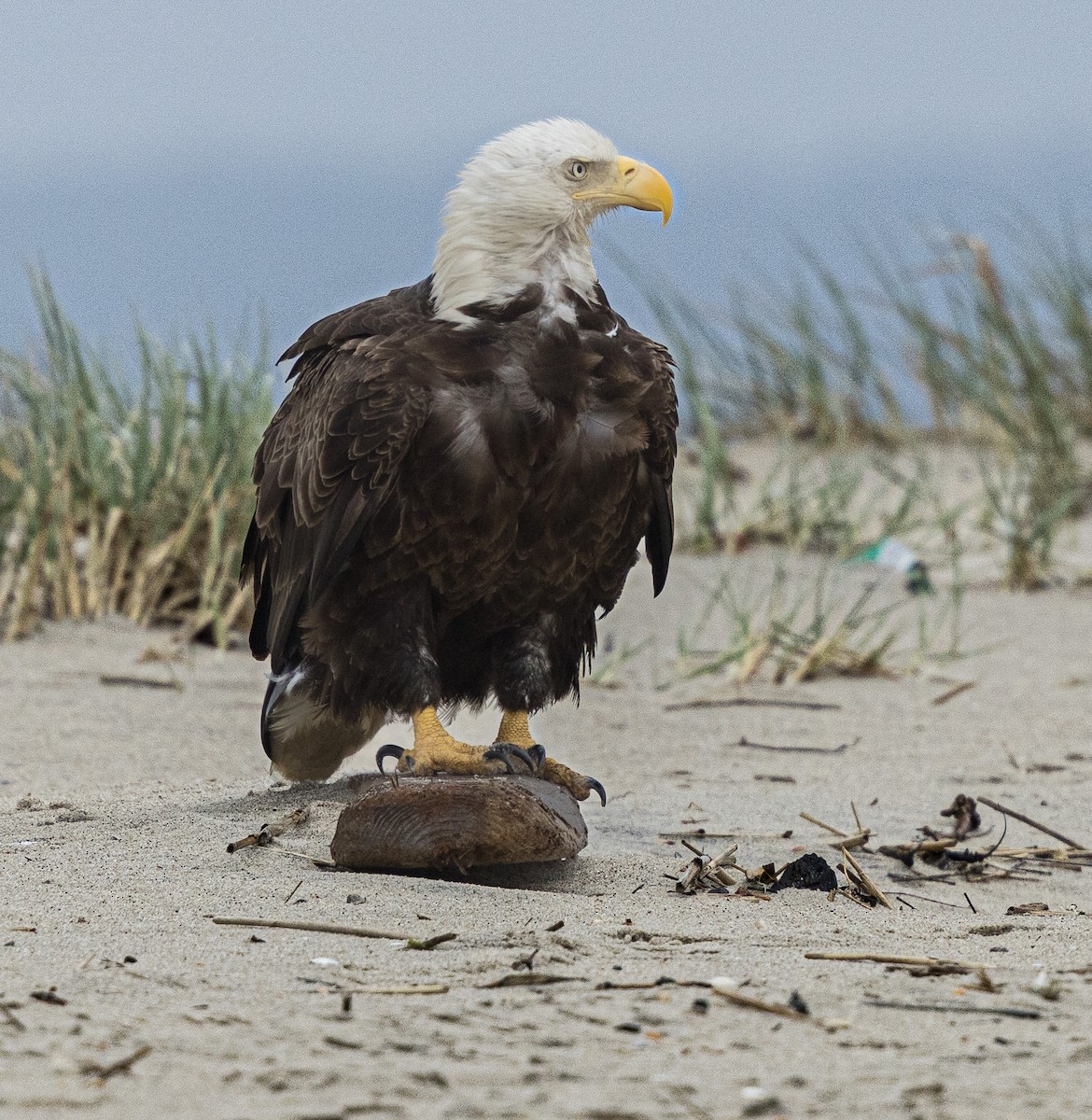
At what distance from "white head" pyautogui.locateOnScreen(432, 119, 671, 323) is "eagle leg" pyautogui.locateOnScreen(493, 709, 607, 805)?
Result: 0.98 meters

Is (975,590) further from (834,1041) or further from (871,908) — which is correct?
(834,1041)

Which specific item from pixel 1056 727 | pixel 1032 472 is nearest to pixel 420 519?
pixel 1056 727

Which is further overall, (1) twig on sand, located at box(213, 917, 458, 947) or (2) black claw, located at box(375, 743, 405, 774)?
(2) black claw, located at box(375, 743, 405, 774)

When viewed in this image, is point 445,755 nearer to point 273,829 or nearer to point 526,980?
point 273,829

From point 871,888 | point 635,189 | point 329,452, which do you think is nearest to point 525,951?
point 871,888

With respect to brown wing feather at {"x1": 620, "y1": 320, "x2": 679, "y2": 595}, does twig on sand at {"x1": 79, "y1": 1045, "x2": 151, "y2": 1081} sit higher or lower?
lower

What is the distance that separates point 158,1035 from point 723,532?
7242mm

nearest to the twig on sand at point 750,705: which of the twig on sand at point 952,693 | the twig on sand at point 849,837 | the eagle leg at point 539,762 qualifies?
the twig on sand at point 952,693

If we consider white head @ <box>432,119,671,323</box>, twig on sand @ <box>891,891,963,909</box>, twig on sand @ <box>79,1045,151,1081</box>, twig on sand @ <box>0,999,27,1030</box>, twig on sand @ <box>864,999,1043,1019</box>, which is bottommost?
twig on sand @ <box>891,891,963,909</box>

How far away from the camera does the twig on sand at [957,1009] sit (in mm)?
2299

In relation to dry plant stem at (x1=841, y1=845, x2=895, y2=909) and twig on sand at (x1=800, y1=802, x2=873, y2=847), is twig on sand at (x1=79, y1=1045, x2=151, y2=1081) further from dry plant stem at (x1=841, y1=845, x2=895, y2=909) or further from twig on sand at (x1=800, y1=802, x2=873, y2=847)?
twig on sand at (x1=800, y1=802, x2=873, y2=847)

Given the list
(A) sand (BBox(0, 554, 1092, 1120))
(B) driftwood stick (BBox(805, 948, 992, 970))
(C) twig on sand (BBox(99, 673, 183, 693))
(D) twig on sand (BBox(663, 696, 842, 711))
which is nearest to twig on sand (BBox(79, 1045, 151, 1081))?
(A) sand (BBox(0, 554, 1092, 1120))

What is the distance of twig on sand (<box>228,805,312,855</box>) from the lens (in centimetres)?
342

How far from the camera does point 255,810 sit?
387 cm
